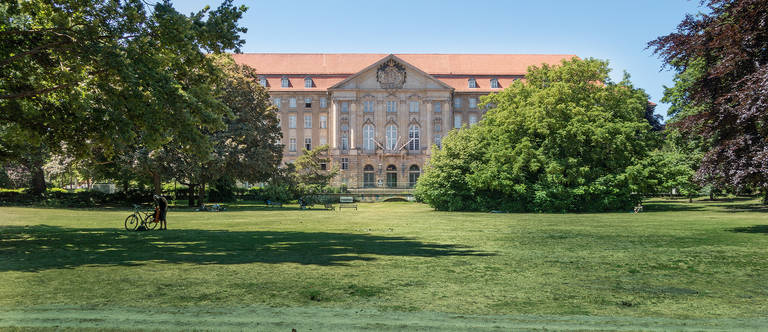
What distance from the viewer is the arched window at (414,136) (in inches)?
3361

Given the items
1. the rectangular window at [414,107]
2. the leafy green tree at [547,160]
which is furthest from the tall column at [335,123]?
the leafy green tree at [547,160]

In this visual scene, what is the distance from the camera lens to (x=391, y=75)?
274ft

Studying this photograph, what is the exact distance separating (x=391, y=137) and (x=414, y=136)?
3444 mm

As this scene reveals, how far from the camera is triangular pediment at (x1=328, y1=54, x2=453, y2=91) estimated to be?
83062mm

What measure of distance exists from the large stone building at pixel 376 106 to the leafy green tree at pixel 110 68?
62964 millimetres

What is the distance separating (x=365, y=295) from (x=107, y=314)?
3319 millimetres

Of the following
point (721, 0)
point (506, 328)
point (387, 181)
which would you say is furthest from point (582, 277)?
point (387, 181)

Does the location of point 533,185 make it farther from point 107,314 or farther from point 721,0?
point 107,314

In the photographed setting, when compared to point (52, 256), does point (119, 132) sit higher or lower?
higher

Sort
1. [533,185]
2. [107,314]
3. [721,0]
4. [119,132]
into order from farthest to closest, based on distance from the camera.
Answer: [533,185] < [721,0] < [119,132] < [107,314]

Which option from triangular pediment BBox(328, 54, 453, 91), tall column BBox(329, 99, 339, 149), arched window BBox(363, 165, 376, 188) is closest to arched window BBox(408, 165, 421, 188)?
arched window BBox(363, 165, 376, 188)

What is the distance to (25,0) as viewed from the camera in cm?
1661

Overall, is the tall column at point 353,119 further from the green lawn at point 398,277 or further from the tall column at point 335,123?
the green lawn at point 398,277

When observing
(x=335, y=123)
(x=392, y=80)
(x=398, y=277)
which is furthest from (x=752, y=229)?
(x=335, y=123)
